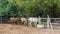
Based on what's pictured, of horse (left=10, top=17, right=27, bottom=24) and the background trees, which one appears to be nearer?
the background trees

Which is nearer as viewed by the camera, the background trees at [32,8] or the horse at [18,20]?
the background trees at [32,8]

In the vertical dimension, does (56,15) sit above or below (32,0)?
below

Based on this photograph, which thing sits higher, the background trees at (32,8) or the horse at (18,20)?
the background trees at (32,8)

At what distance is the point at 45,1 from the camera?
15328 mm

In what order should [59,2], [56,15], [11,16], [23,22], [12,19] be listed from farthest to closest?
[11,16] → [12,19] → [23,22] → [56,15] → [59,2]

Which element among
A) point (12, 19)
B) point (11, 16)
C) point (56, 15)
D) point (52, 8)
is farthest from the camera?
point (11, 16)

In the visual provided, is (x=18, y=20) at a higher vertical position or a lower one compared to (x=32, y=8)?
lower

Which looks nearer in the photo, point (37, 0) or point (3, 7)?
point (37, 0)

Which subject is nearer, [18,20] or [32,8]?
[32,8]

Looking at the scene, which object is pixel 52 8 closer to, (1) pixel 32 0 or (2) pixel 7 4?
(1) pixel 32 0

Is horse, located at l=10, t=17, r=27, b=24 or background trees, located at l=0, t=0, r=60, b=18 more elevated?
background trees, located at l=0, t=0, r=60, b=18

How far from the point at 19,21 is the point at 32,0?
8093 mm

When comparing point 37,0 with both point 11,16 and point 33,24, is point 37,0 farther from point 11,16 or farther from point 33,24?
point 11,16

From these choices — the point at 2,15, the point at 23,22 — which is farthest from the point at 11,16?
the point at 23,22
